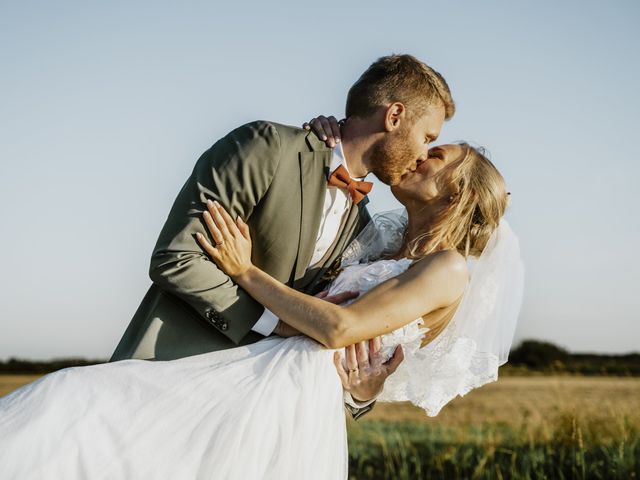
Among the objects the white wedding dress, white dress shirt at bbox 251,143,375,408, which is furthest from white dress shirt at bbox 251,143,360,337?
the white wedding dress

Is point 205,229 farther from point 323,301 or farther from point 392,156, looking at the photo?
point 392,156

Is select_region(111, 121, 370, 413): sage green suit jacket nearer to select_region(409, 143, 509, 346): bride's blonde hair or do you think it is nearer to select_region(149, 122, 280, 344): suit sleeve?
select_region(149, 122, 280, 344): suit sleeve

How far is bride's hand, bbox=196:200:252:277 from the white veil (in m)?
0.81

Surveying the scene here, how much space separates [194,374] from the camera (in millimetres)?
3393

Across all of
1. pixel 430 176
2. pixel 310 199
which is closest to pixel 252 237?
pixel 310 199

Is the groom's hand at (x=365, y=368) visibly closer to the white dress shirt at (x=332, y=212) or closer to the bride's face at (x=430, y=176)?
the white dress shirt at (x=332, y=212)

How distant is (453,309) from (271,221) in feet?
3.81

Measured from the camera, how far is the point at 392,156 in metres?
4.18

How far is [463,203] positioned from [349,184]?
0.71 metres

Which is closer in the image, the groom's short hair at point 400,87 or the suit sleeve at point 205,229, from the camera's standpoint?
the suit sleeve at point 205,229

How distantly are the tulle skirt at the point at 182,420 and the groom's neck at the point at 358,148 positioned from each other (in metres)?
1.05

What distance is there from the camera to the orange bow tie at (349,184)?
3961 millimetres

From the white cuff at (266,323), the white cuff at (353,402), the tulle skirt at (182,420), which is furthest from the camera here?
the white cuff at (353,402)

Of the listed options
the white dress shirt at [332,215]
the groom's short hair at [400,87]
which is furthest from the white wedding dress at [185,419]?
the groom's short hair at [400,87]
